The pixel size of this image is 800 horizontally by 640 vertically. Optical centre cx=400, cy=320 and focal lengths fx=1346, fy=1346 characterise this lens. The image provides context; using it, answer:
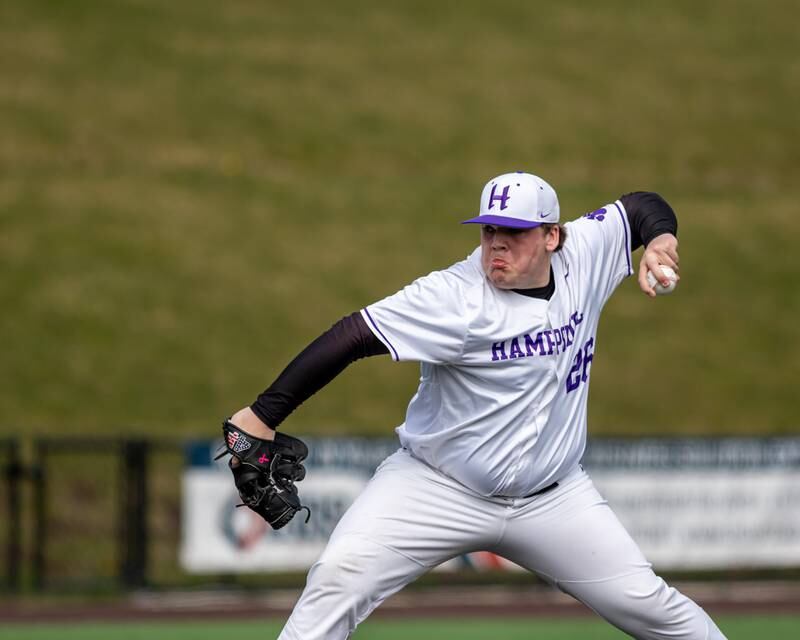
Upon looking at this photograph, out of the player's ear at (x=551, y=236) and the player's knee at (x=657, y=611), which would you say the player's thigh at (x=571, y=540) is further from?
the player's ear at (x=551, y=236)

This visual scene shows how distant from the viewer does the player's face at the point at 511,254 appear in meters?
5.91

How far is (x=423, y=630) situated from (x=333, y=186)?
47.4 feet

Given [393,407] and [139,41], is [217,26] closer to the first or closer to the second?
[139,41]

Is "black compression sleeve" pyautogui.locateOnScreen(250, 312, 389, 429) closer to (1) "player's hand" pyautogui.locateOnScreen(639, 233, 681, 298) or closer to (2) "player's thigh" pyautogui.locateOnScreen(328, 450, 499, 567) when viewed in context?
(2) "player's thigh" pyautogui.locateOnScreen(328, 450, 499, 567)

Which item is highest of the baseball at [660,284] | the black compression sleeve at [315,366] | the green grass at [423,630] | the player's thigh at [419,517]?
the baseball at [660,284]

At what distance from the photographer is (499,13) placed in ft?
106

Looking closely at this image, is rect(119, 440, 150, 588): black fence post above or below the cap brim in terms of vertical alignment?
below

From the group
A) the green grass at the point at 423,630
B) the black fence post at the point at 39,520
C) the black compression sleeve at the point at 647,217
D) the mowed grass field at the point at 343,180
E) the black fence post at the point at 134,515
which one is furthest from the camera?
A: the mowed grass field at the point at 343,180

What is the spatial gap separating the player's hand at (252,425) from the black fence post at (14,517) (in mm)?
7786

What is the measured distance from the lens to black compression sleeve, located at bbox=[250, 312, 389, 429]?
18.4 ft

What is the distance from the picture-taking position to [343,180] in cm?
2461

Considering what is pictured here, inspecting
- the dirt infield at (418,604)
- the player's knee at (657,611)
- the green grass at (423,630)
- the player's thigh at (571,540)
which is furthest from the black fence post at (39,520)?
the player's knee at (657,611)

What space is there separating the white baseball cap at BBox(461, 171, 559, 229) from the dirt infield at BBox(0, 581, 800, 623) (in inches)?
255

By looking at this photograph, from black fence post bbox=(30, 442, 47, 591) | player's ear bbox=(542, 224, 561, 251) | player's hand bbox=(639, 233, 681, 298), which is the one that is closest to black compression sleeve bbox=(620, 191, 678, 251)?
player's hand bbox=(639, 233, 681, 298)
